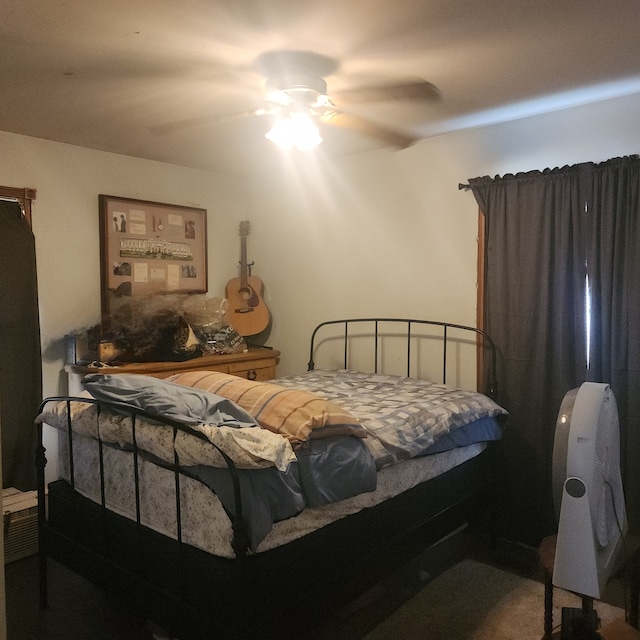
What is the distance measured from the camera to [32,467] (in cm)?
319

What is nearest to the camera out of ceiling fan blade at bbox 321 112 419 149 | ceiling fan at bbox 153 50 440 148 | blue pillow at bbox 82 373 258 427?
blue pillow at bbox 82 373 258 427

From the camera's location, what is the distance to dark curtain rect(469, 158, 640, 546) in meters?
2.63

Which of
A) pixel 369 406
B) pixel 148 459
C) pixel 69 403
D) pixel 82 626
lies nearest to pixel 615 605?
pixel 369 406

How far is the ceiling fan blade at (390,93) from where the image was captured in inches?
96.6

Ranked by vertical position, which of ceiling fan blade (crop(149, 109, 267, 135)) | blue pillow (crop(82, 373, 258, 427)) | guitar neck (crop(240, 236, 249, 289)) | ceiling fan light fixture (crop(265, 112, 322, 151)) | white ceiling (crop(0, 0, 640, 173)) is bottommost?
blue pillow (crop(82, 373, 258, 427))

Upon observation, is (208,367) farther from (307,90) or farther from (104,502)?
(307,90)

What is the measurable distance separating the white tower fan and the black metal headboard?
1149mm

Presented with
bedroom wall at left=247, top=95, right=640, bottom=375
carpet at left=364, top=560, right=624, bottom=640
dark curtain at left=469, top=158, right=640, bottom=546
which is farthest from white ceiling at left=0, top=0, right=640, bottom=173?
carpet at left=364, top=560, right=624, bottom=640

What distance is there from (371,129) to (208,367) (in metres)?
1.75

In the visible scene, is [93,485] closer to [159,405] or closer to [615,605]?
[159,405]

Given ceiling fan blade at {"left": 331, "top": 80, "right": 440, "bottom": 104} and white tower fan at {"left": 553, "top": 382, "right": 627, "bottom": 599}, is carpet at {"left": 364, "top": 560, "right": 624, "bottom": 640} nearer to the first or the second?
white tower fan at {"left": 553, "top": 382, "right": 627, "bottom": 599}

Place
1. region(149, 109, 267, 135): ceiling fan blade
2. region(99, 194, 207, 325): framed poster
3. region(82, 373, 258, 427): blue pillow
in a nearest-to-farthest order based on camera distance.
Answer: region(82, 373, 258, 427): blue pillow
region(149, 109, 267, 135): ceiling fan blade
region(99, 194, 207, 325): framed poster

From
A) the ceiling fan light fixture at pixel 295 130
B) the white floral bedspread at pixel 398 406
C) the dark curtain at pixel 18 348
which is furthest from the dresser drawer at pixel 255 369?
the ceiling fan light fixture at pixel 295 130

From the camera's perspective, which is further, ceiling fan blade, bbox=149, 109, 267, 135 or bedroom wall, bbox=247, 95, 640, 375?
bedroom wall, bbox=247, 95, 640, 375
